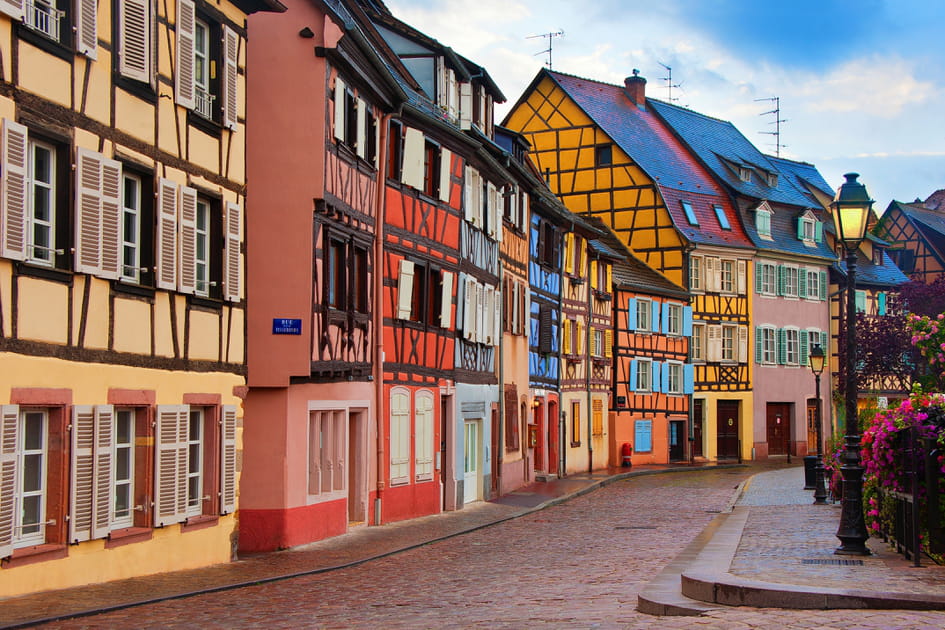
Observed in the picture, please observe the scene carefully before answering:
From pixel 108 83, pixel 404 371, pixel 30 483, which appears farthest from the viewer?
pixel 404 371

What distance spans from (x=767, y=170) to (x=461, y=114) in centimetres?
3775

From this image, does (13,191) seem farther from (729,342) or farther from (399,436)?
(729,342)

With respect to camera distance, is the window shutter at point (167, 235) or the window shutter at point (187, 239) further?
the window shutter at point (187, 239)

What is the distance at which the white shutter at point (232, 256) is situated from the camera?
1728 cm

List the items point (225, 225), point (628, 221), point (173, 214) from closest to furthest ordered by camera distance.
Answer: point (173, 214), point (225, 225), point (628, 221)

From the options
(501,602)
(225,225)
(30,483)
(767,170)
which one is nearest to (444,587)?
(501,602)

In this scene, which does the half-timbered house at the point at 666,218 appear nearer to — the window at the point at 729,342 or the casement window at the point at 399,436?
the window at the point at 729,342

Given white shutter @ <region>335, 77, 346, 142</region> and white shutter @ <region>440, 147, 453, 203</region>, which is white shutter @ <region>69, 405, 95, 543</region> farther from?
white shutter @ <region>440, 147, 453, 203</region>

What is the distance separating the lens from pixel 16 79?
12391 millimetres

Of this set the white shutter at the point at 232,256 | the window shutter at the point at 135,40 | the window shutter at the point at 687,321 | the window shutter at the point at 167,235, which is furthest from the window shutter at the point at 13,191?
→ the window shutter at the point at 687,321

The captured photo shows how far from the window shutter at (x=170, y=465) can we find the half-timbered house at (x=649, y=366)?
118 feet

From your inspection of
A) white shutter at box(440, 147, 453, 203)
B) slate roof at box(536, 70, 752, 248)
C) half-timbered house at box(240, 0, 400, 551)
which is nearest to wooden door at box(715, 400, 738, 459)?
slate roof at box(536, 70, 752, 248)

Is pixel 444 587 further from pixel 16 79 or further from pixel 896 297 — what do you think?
pixel 896 297

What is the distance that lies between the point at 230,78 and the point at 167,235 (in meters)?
2.85
